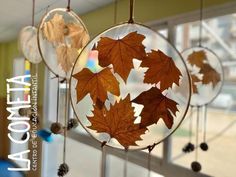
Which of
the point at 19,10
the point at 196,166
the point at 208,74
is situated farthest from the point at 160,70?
the point at 19,10

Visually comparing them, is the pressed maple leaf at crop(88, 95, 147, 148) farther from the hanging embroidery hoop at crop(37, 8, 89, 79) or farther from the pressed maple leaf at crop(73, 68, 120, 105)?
the hanging embroidery hoop at crop(37, 8, 89, 79)

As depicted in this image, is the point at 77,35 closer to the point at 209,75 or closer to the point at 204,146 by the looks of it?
the point at 209,75

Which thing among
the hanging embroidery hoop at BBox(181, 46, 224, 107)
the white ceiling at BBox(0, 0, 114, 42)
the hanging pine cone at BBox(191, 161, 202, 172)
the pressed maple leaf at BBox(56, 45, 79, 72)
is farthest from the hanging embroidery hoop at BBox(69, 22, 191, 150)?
the white ceiling at BBox(0, 0, 114, 42)

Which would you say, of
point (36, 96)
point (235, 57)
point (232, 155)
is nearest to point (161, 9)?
point (235, 57)

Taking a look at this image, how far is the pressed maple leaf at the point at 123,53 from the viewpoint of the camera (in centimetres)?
40

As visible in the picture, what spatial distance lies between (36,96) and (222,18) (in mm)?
1020

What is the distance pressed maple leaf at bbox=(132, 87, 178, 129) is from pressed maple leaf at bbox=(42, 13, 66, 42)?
1.28ft

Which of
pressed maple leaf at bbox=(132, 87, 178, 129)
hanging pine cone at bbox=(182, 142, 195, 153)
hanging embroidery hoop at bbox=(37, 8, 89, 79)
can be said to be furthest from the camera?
hanging pine cone at bbox=(182, 142, 195, 153)

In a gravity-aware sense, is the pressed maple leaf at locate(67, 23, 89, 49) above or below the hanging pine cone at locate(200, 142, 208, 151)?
above

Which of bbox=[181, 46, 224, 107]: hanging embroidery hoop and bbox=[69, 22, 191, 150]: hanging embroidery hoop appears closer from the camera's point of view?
bbox=[69, 22, 191, 150]: hanging embroidery hoop

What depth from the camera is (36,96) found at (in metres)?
1.40

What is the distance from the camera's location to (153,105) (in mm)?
394

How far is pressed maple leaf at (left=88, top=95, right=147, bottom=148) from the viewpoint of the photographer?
396mm

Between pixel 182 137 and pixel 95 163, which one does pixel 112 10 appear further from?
pixel 95 163
